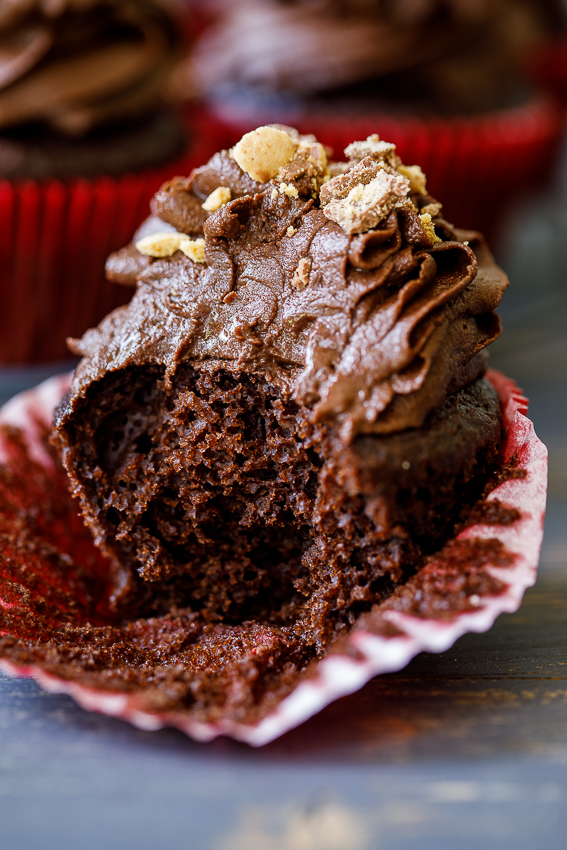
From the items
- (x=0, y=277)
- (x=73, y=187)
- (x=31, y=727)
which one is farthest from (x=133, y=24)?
(x=31, y=727)

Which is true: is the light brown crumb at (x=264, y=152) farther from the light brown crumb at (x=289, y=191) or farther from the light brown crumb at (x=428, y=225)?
the light brown crumb at (x=428, y=225)

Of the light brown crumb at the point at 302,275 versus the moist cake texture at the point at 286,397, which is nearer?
the moist cake texture at the point at 286,397

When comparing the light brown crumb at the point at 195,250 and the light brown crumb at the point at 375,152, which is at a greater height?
the light brown crumb at the point at 375,152

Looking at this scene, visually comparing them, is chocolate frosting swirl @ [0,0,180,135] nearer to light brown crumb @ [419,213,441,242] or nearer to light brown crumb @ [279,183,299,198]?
light brown crumb @ [279,183,299,198]

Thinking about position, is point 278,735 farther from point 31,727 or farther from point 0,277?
point 0,277

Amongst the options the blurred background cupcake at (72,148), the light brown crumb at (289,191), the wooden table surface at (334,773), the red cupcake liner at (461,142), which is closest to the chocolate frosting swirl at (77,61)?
the blurred background cupcake at (72,148)

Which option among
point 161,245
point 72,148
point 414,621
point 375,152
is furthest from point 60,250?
point 414,621

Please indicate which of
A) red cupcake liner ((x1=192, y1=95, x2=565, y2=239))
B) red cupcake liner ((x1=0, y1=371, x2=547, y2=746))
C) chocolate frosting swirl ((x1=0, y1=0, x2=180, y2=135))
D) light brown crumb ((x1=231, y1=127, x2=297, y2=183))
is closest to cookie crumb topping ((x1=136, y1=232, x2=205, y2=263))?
light brown crumb ((x1=231, y1=127, x2=297, y2=183))
